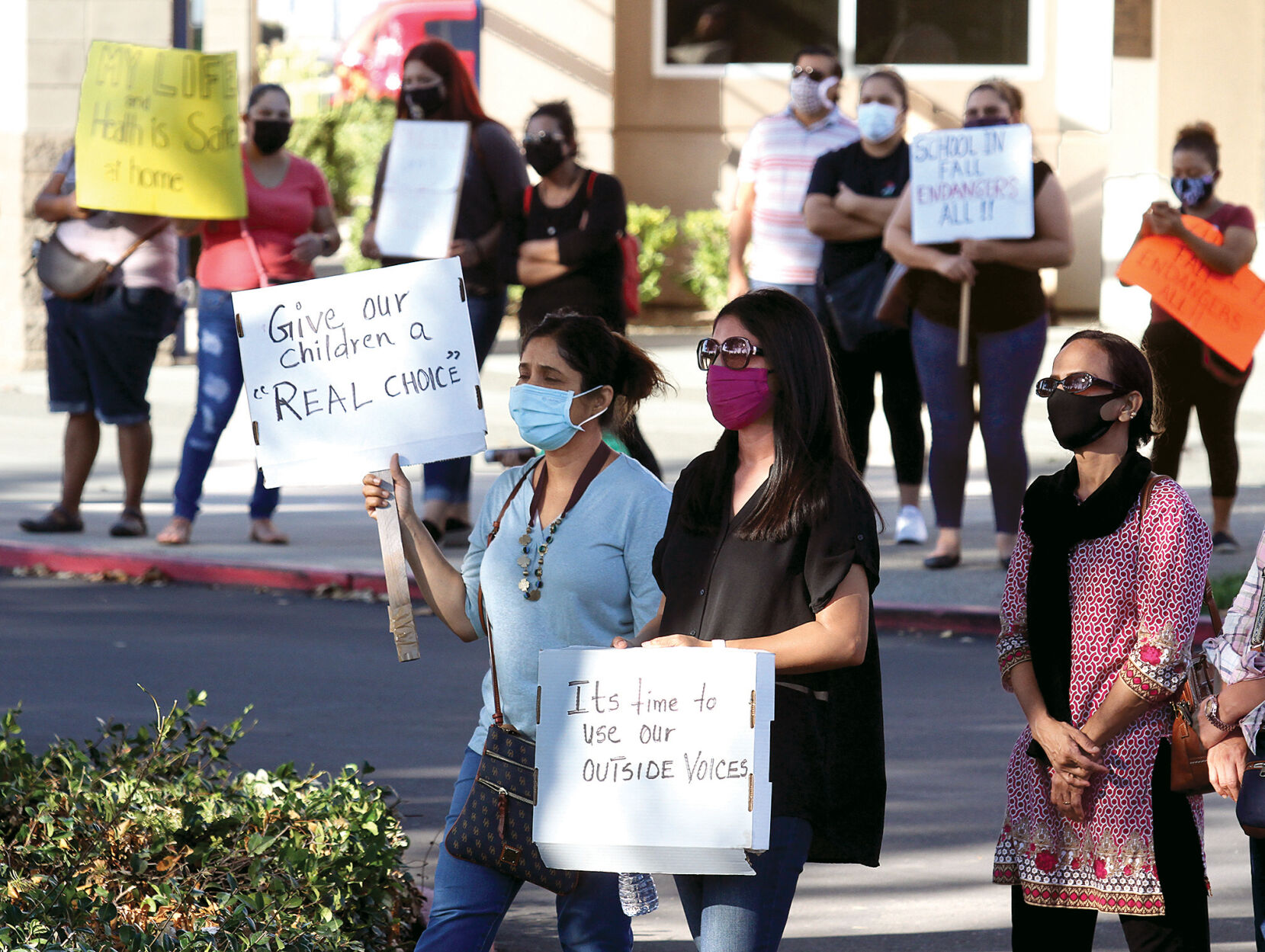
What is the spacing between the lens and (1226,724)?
373 cm

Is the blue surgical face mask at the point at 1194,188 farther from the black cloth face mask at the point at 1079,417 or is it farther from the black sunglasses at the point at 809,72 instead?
the black cloth face mask at the point at 1079,417

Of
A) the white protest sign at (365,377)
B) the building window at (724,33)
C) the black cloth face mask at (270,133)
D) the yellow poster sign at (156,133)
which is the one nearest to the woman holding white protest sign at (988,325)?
the black cloth face mask at (270,133)

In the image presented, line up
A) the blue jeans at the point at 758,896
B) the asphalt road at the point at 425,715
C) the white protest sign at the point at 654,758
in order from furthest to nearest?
1. the asphalt road at the point at 425,715
2. the blue jeans at the point at 758,896
3. the white protest sign at the point at 654,758

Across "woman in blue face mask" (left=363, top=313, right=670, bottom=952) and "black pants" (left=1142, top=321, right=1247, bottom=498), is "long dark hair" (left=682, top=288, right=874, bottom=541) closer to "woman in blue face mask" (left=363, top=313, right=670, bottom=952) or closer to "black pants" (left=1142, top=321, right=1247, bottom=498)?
"woman in blue face mask" (left=363, top=313, right=670, bottom=952)

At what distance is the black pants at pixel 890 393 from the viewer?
10.3m

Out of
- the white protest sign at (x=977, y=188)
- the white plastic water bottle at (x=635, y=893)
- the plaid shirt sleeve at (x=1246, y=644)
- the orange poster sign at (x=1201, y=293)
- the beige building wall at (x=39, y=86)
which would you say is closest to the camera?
the plaid shirt sleeve at (x=1246, y=644)

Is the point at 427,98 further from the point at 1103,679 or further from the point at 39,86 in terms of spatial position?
the point at 39,86

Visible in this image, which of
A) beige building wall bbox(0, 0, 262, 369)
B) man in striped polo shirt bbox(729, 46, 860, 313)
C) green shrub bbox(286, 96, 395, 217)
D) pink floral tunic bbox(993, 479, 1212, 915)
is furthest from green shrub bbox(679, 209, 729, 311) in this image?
pink floral tunic bbox(993, 479, 1212, 915)

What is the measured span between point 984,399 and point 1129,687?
5.85 metres

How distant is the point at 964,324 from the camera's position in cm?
946

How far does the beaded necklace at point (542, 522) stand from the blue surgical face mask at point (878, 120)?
20.5 ft

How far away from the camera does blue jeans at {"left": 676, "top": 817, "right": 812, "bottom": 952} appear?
3586 millimetres

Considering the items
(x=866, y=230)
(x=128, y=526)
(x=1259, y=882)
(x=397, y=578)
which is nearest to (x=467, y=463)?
(x=128, y=526)

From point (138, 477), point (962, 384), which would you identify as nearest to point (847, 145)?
point (962, 384)
